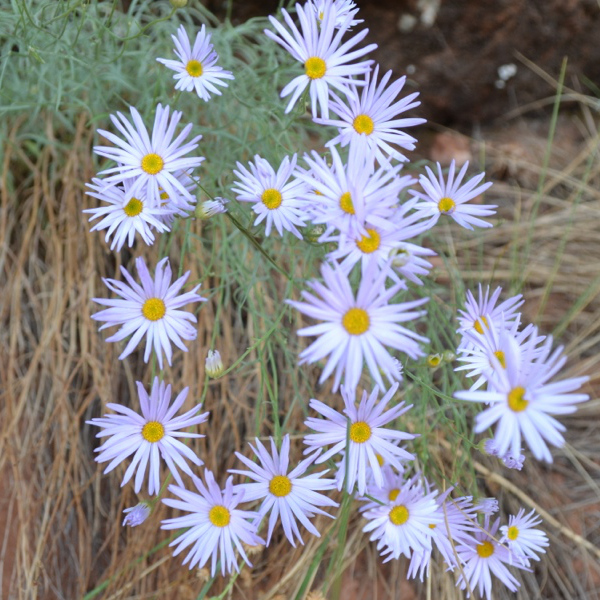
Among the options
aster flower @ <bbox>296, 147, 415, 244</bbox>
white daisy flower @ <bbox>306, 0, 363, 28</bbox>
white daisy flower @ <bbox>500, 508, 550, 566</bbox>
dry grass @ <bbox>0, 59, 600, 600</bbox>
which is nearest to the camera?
aster flower @ <bbox>296, 147, 415, 244</bbox>

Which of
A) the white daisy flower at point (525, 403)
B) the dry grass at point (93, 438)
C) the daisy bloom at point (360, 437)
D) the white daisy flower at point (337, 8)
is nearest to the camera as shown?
the white daisy flower at point (525, 403)

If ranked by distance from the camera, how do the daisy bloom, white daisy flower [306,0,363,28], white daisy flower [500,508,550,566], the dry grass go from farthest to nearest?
the dry grass
white daisy flower [500,508,550,566]
white daisy flower [306,0,363,28]
the daisy bloom

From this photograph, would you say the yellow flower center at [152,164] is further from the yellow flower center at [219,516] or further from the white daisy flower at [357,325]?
the yellow flower center at [219,516]

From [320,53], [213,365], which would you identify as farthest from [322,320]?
[320,53]

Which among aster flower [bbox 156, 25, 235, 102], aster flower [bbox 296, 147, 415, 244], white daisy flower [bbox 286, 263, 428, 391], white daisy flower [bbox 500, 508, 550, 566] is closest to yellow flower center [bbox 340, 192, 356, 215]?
aster flower [bbox 296, 147, 415, 244]

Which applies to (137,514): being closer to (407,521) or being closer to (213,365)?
(213,365)

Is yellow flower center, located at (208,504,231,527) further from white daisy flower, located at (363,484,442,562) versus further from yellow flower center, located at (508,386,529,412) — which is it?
yellow flower center, located at (508,386,529,412)

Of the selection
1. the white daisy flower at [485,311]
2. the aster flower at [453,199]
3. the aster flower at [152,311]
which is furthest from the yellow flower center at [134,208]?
the white daisy flower at [485,311]
